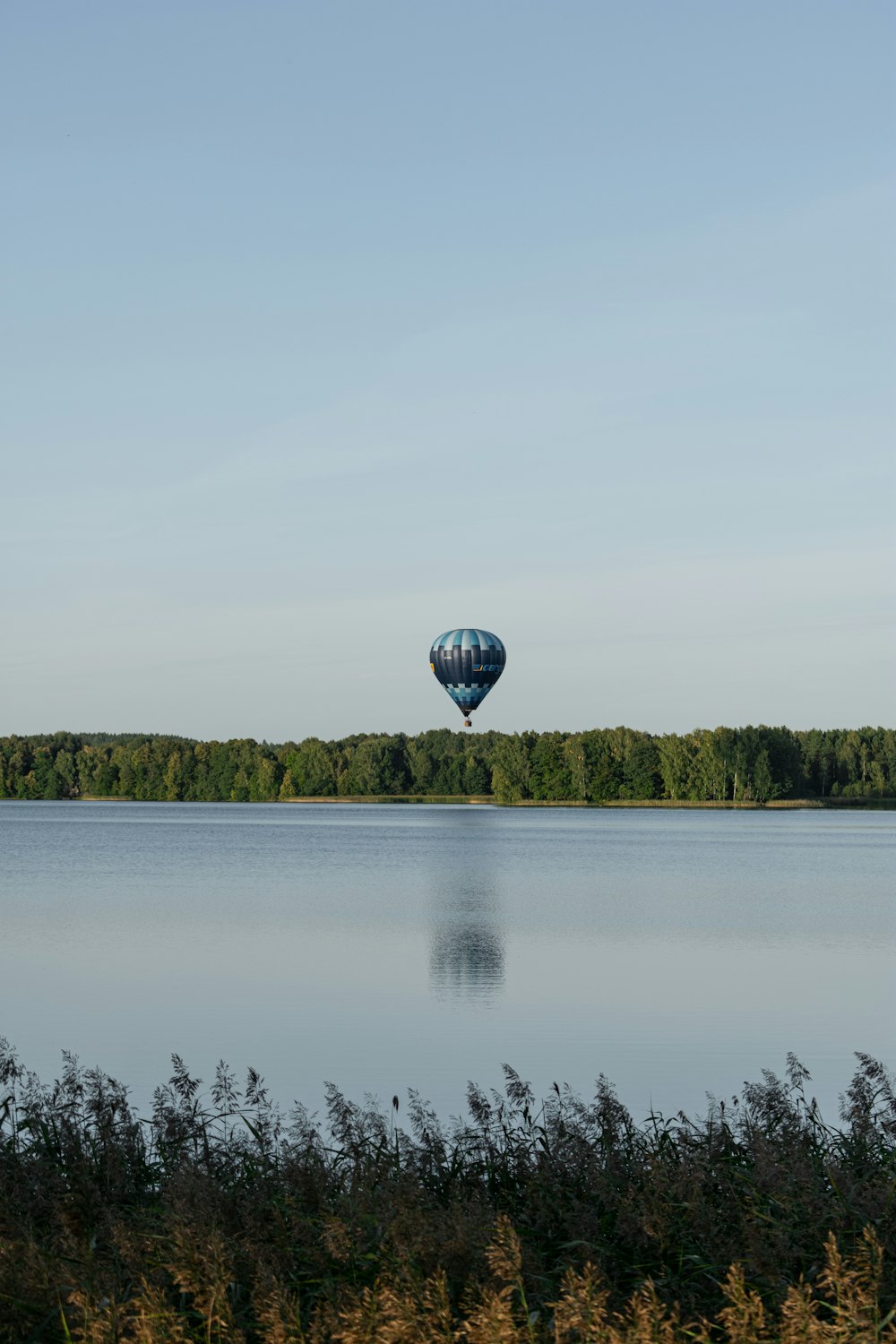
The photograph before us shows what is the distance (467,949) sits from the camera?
24125mm

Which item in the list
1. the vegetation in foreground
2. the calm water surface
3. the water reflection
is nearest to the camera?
the vegetation in foreground

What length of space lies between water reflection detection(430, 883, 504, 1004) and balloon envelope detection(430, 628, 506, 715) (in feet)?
169

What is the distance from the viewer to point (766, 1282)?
4883mm

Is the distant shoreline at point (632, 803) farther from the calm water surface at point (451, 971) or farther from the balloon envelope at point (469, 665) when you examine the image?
the calm water surface at point (451, 971)

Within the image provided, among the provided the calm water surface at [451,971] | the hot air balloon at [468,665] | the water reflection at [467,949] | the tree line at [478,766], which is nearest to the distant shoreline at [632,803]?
the tree line at [478,766]

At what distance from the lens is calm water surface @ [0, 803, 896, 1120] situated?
1316cm

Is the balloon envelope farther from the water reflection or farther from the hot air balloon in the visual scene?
the water reflection

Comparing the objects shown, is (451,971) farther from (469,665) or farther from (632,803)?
(632,803)

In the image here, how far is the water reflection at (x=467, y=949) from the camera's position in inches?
740

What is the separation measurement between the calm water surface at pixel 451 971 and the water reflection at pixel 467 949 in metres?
0.08

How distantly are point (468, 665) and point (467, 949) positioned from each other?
2582 inches

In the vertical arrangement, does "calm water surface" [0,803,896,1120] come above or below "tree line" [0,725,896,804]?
below

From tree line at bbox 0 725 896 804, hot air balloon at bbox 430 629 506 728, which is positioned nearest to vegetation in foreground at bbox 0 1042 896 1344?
hot air balloon at bbox 430 629 506 728

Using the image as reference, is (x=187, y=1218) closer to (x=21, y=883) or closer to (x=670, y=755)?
(x=21, y=883)
